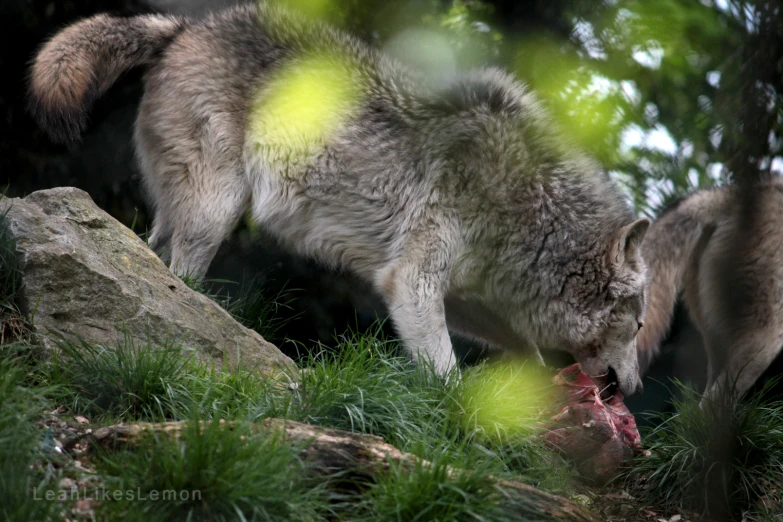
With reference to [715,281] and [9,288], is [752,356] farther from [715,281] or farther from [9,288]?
[9,288]

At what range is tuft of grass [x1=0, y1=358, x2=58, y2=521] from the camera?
102 inches

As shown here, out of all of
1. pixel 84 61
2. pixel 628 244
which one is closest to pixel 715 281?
pixel 628 244

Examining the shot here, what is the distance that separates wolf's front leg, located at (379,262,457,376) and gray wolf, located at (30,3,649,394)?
0.01m

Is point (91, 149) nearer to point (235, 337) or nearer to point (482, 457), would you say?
point (235, 337)

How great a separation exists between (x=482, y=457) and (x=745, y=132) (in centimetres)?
256

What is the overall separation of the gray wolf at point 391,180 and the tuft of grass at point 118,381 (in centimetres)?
184

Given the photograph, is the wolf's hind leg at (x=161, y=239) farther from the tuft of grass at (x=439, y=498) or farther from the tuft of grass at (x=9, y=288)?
the tuft of grass at (x=439, y=498)

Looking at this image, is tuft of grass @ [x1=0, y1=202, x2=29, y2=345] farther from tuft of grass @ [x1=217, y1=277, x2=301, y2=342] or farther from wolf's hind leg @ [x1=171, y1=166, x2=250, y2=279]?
tuft of grass @ [x1=217, y1=277, x2=301, y2=342]

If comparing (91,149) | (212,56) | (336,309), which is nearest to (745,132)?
(212,56)

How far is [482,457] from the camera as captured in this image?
379 cm

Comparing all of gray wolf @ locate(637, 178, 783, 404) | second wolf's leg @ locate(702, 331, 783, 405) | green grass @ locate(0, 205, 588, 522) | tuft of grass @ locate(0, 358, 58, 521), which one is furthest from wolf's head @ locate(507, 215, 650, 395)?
tuft of grass @ locate(0, 358, 58, 521)

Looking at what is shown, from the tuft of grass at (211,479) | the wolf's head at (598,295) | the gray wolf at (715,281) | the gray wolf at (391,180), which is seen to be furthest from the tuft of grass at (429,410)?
the gray wolf at (715,281)

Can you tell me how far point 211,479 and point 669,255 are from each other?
187 inches

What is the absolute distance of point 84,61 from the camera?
537 cm
